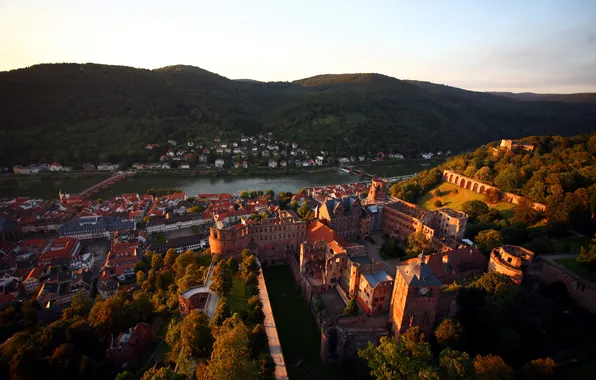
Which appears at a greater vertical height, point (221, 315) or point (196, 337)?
point (196, 337)

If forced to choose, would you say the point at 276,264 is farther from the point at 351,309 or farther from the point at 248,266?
the point at 351,309

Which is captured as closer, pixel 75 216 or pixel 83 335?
pixel 83 335

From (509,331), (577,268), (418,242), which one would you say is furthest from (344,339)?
(577,268)

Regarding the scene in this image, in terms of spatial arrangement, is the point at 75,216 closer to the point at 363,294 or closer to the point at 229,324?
the point at 229,324

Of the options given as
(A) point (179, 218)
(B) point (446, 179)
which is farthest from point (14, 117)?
(B) point (446, 179)

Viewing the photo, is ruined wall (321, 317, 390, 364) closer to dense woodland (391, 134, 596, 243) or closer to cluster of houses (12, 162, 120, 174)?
dense woodland (391, 134, 596, 243)
